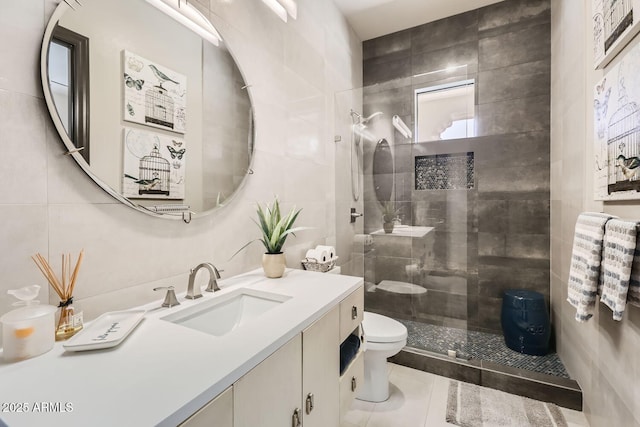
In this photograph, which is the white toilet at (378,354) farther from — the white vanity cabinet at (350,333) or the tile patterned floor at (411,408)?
the white vanity cabinet at (350,333)

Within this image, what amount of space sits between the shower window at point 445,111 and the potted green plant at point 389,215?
0.61m

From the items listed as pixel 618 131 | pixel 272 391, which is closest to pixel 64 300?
pixel 272 391

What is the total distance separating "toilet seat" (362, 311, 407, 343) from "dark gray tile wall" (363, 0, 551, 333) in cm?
71

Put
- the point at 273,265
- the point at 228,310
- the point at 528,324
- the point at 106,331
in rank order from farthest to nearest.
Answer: the point at 528,324, the point at 273,265, the point at 228,310, the point at 106,331

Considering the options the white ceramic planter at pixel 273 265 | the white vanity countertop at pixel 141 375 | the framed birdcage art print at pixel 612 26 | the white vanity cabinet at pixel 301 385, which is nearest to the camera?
the white vanity countertop at pixel 141 375

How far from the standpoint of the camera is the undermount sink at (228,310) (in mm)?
1021

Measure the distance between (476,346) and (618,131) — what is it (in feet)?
5.93

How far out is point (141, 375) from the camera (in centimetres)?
58

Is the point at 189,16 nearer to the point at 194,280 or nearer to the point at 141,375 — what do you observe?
the point at 194,280

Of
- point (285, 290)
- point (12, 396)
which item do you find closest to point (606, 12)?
point (285, 290)

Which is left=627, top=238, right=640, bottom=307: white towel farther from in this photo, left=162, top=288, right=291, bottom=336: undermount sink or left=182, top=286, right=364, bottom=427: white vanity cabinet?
left=162, top=288, right=291, bottom=336: undermount sink

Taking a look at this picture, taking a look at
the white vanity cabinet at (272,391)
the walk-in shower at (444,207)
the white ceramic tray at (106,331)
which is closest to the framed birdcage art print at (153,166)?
the white ceramic tray at (106,331)

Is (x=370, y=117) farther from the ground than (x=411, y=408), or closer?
farther from the ground

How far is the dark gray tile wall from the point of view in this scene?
236 centimetres
